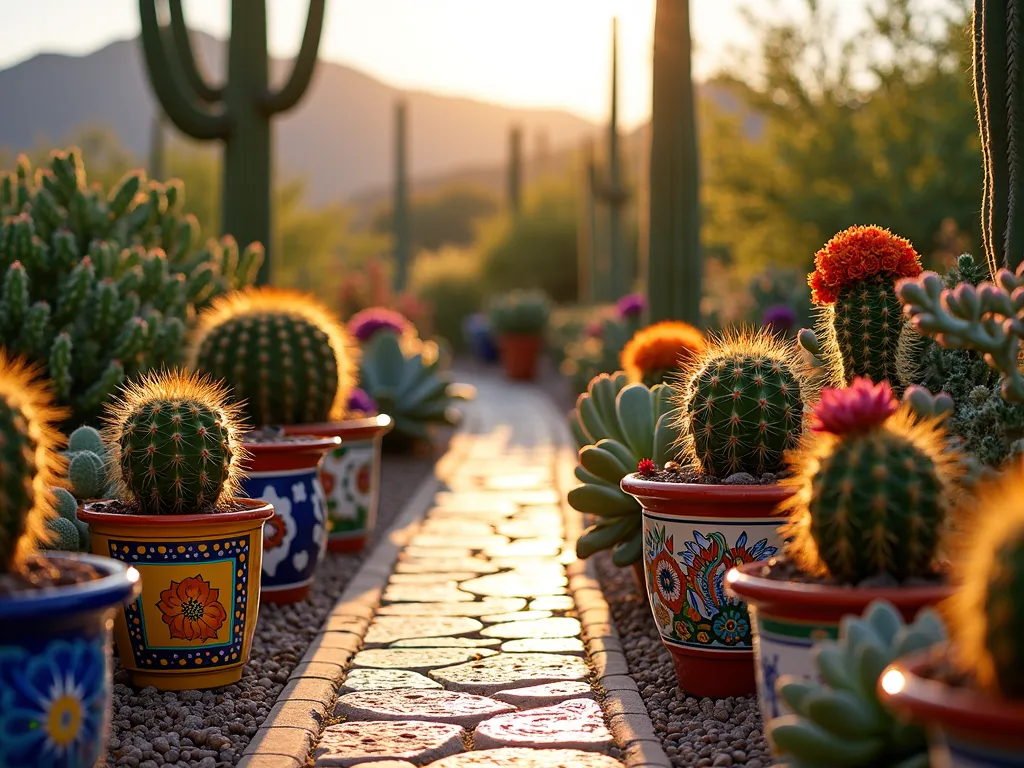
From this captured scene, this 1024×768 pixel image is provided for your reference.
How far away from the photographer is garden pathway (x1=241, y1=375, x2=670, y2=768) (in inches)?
150

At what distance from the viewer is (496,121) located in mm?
134000

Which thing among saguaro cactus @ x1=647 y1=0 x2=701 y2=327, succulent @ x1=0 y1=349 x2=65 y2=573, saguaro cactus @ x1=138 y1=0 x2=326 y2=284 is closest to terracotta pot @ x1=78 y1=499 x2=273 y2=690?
succulent @ x1=0 y1=349 x2=65 y2=573

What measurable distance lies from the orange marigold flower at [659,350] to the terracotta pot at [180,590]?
2345mm

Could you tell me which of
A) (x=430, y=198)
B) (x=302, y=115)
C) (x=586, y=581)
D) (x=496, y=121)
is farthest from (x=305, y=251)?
(x=496, y=121)

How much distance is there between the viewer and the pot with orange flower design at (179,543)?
4246 millimetres

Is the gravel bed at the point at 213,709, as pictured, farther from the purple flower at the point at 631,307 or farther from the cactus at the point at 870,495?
the purple flower at the point at 631,307

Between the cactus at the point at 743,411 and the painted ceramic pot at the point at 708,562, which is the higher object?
the cactus at the point at 743,411

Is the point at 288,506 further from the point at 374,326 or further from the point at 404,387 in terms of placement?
the point at 374,326

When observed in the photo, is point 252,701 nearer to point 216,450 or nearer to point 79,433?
point 216,450

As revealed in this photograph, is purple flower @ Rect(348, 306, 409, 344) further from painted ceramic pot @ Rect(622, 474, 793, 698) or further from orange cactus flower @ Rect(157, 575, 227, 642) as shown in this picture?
painted ceramic pot @ Rect(622, 474, 793, 698)

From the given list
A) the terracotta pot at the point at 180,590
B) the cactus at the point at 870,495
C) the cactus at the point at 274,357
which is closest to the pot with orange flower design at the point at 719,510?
the cactus at the point at 870,495

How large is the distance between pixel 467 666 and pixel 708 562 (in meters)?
1.14

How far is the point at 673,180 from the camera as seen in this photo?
26.3ft

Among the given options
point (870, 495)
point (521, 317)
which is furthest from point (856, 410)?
point (521, 317)
